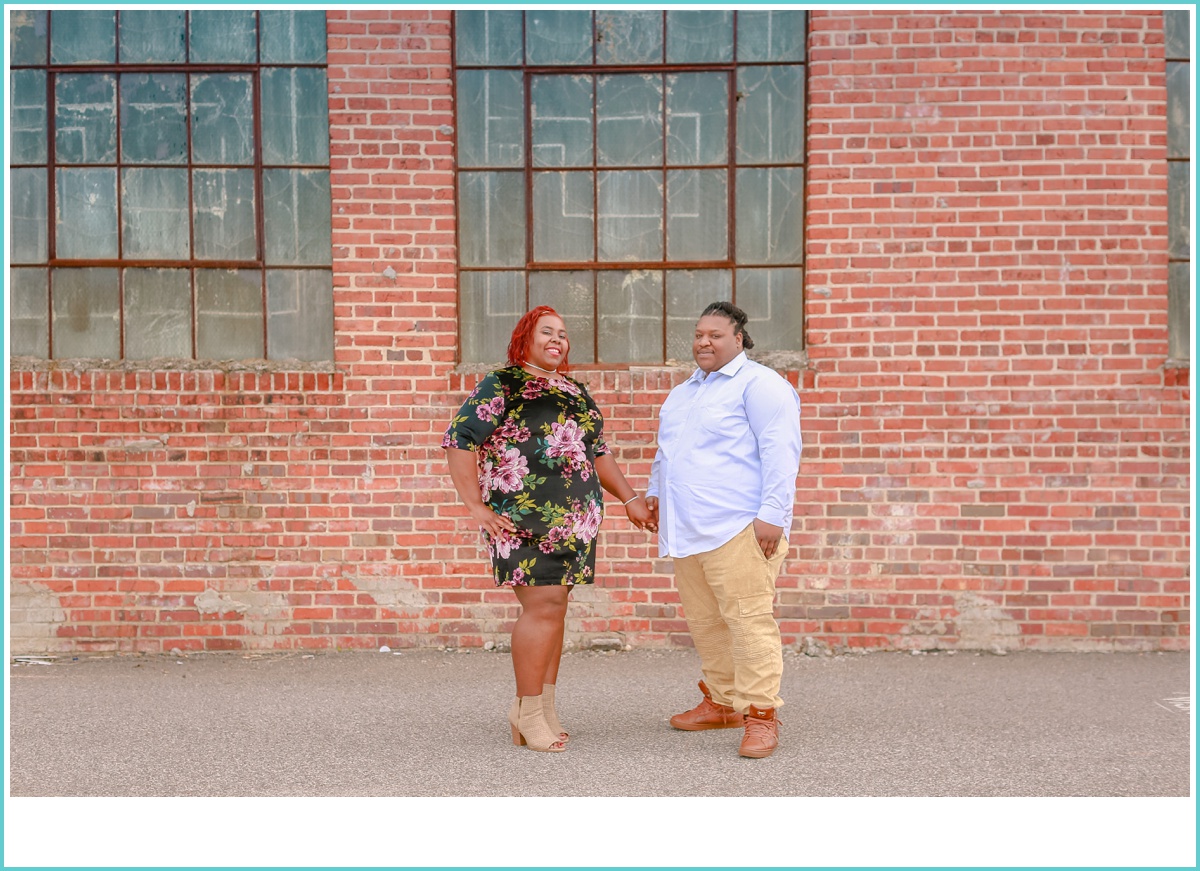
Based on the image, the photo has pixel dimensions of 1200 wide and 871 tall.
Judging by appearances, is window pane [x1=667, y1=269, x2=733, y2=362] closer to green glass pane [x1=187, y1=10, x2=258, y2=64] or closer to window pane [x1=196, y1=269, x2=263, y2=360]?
window pane [x1=196, y1=269, x2=263, y2=360]

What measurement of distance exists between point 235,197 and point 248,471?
1.58 m

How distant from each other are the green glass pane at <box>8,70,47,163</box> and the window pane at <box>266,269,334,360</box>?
1.50m

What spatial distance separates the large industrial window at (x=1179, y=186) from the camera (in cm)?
581

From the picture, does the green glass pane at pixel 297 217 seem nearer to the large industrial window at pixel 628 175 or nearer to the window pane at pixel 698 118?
Answer: the large industrial window at pixel 628 175

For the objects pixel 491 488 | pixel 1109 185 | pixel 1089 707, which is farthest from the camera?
pixel 1109 185

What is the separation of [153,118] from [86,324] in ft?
4.05

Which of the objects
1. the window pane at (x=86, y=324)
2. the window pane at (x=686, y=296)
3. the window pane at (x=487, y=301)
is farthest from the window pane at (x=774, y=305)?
the window pane at (x=86, y=324)

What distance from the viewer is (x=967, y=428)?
568cm

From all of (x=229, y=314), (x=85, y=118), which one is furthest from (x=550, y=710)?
(x=85, y=118)

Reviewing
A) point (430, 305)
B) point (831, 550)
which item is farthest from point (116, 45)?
point (831, 550)

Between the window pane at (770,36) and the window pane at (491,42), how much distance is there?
50.1 inches

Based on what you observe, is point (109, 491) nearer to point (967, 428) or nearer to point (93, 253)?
point (93, 253)

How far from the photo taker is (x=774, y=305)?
5.94 metres

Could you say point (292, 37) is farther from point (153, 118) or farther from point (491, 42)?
point (491, 42)
